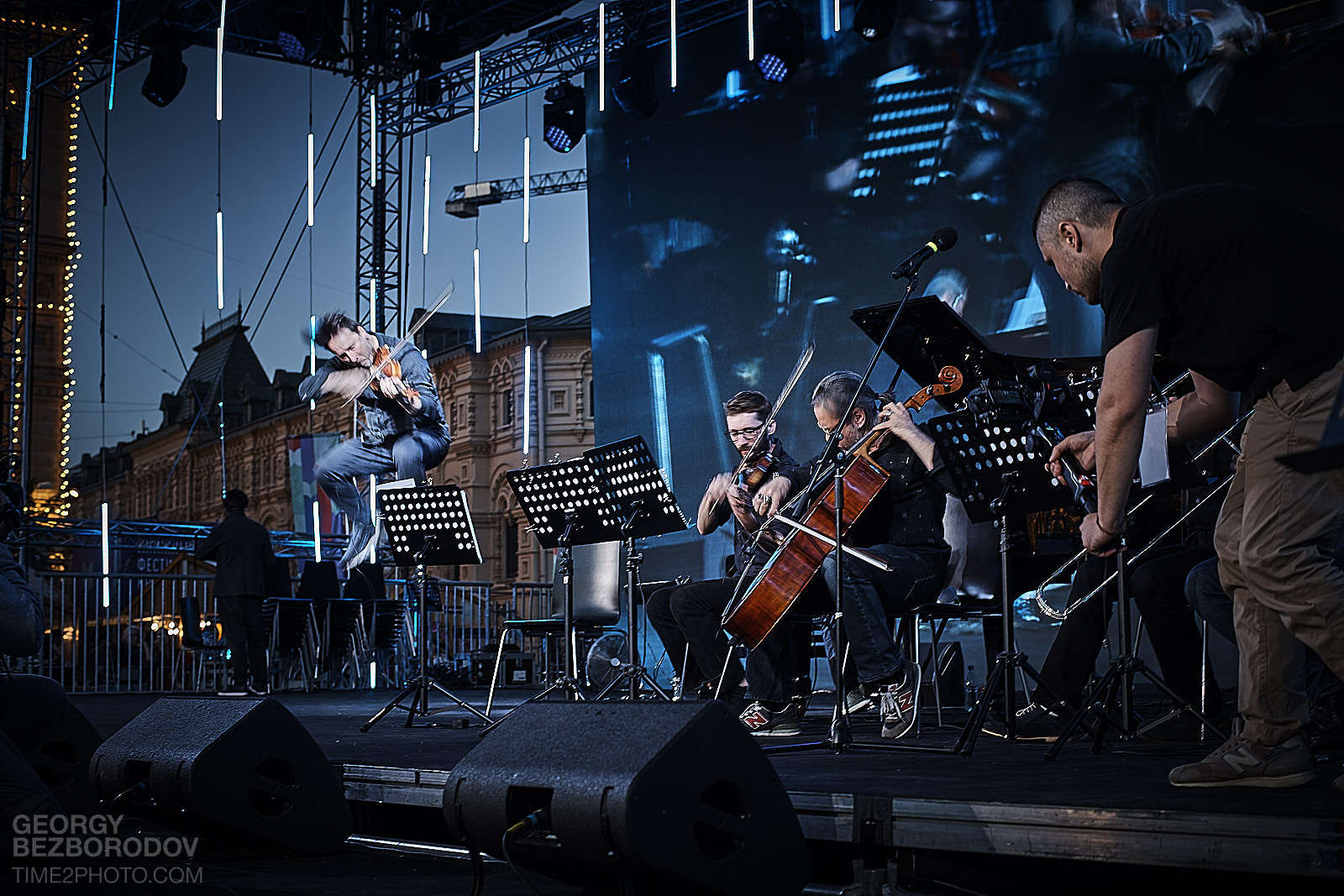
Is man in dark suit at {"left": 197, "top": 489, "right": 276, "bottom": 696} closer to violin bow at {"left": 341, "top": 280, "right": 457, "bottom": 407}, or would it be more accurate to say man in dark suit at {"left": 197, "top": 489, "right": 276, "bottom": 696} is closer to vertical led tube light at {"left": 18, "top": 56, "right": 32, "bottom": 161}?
violin bow at {"left": 341, "top": 280, "right": 457, "bottom": 407}

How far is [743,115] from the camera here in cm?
1196

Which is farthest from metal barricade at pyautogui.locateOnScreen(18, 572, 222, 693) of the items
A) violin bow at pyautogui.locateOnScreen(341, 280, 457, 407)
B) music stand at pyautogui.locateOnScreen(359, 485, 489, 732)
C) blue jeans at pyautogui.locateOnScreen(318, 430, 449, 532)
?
music stand at pyautogui.locateOnScreen(359, 485, 489, 732)

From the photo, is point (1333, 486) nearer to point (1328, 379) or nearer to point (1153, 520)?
point (1328, 379)

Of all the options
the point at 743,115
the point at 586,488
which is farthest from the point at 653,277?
the point at 586,488

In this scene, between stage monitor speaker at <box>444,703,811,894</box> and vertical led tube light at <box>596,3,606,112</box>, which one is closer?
stage monitor speaker at <box>444,703,811,894</box>

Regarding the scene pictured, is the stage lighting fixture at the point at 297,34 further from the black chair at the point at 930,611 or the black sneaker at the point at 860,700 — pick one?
the black chair at the point at 930,611

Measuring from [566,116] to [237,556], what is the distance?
596 centimetres

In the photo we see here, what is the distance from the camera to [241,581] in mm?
10016

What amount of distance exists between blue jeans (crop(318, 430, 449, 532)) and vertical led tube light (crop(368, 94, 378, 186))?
544 centimetres

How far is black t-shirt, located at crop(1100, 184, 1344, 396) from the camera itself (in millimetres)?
2795

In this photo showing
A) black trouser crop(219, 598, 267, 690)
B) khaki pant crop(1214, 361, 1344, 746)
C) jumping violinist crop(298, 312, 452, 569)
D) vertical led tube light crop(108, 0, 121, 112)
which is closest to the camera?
khaki pant crop(1214, 361, 1344, 746)

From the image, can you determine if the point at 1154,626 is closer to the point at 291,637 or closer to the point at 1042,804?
the point at 1042,804

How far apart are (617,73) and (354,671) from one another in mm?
6424

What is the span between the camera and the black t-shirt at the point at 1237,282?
9.17ft
